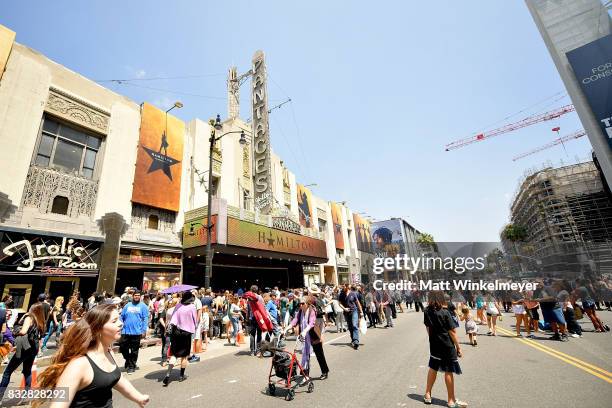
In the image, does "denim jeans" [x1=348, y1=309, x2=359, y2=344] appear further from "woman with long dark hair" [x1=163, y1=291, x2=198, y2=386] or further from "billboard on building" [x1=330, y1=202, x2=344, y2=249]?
"billboard on building" [x1=330, y1=202, x2=344, y2=249]

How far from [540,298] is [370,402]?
9486 mm

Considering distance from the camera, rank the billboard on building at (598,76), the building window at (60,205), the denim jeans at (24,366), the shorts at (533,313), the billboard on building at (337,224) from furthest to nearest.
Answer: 1. the billboard on building at (337,224)
2. the billboard on building at (598,76)
3. the building window at (60,205)
4. the shorts at (533,313)
5. the denim jeans at (24,366)

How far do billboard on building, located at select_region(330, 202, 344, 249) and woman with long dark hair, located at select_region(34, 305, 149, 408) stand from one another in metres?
41.8

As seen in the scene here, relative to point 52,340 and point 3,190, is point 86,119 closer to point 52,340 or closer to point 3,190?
point 3,190

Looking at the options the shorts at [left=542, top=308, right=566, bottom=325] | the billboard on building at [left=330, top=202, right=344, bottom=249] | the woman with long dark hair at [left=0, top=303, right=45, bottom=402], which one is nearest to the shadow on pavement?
the woman with long dark hair at [left=0, top=303, right=45, bottom=402]

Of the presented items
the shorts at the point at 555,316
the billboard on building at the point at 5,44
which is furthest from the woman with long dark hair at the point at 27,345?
the billboard on building at the point at 5,44

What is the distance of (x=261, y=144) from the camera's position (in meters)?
28.3

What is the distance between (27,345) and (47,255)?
12.0 m

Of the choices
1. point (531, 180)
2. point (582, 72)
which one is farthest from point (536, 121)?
point (582, 72)

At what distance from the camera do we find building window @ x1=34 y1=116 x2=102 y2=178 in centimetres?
1589

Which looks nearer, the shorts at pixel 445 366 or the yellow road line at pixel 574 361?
the shorts at pixel 445 366

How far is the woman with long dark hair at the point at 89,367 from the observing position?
2158 mm

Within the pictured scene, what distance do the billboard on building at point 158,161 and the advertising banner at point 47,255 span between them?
14.1ft

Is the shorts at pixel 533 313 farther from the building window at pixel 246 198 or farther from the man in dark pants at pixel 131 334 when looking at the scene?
the building window at pixel 246 198
